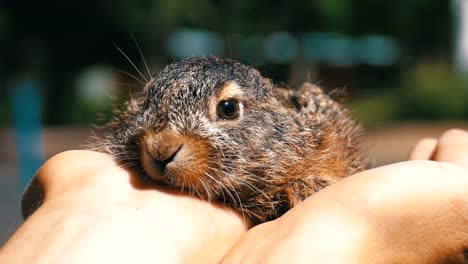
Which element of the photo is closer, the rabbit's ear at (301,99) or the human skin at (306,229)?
the human skin at (306,229)

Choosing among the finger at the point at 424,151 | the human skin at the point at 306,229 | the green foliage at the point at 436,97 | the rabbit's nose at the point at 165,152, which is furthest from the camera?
the green foliage at the point at 436,97

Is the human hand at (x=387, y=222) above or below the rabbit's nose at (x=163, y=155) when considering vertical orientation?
below

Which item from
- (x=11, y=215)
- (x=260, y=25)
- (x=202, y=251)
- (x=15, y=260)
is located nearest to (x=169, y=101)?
(x=202, y=251)

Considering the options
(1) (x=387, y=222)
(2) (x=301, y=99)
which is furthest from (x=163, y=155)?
(2) (x=301, y=99)

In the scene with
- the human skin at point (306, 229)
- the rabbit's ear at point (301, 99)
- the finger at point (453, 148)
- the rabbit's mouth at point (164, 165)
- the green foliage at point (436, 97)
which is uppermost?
the rabbit's ear at point (301, 99)

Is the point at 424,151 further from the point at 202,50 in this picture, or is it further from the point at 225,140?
the point at 202,50

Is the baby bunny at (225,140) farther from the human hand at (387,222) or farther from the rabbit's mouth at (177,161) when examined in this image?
the human hand at (387,222)

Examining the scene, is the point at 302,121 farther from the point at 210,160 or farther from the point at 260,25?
the point at 260,25

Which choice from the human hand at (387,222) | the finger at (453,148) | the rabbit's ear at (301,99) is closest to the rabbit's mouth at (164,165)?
the human hand at (387,222)

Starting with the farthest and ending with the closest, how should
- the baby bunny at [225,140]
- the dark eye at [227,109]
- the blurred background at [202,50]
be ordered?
the blurred background at [202,50], the dark eye at [227,109], the baby bunny at [225,140]
